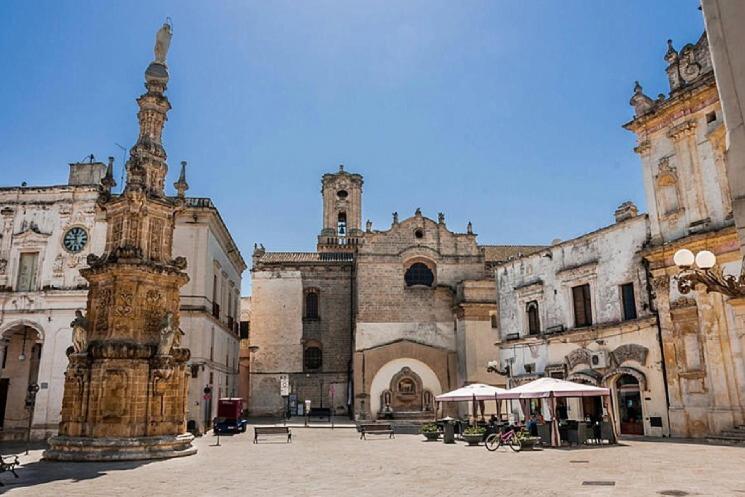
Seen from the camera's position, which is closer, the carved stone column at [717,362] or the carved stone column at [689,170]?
the carved stone column at [717,362]

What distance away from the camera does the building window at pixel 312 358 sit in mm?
44188

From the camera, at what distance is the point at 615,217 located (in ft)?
107

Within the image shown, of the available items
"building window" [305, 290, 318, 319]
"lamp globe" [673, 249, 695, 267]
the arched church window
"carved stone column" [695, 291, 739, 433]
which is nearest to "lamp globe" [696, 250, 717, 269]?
"lamp globe" [673, 249, 695, 267]

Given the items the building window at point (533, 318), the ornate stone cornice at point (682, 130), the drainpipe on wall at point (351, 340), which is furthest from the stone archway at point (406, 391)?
the ornate stone cornice at point (682, 130)

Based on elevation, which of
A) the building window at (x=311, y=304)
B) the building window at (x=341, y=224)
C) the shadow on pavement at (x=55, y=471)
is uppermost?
the building window at (x=341, y=224)

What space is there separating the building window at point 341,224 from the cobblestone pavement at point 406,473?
1354 inches

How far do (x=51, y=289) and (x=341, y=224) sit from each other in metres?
28.2

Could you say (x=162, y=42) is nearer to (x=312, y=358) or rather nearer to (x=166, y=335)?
(x=166, y=335)

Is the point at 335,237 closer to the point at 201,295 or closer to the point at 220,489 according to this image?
the point at 201,295

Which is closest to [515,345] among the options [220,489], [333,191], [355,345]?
[355,345]

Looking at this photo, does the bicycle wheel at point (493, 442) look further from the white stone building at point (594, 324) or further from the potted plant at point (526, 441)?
the white stone building at point (594, 324)

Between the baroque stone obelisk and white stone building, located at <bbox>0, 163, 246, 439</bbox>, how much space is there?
448 inches

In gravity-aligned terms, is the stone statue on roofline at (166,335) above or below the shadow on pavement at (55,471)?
above

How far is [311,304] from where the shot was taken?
4559cm
